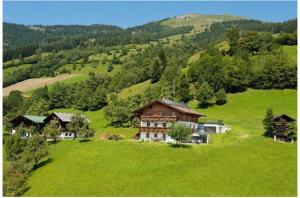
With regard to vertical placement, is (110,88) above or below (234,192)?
above

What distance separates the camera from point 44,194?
72.8 metres

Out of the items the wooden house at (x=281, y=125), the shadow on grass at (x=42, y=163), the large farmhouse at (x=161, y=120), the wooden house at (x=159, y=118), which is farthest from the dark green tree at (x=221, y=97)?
the shadow on grass at (x=42, y=163)

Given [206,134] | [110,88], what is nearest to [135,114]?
[206,134]

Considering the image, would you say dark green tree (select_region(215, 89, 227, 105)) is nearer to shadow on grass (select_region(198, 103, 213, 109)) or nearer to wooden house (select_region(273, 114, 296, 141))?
shadow on grass (select_region(198, 103, 213, 109))

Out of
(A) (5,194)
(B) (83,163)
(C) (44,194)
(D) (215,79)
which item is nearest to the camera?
(A) (5,194)

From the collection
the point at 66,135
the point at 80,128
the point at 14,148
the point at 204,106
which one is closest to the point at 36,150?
the point at 14,148

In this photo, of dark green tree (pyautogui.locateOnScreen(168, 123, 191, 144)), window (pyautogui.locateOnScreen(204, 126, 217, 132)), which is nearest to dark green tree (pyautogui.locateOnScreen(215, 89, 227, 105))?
window (pyautogui.locateOnScreen(204, 126, 217, 132))

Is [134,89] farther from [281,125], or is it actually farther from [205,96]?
[281,125]

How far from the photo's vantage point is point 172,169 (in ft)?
261

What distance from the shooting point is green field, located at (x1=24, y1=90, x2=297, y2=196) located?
7131cm

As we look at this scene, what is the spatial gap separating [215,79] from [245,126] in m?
39.3

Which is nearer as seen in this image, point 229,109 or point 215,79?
point 229,109

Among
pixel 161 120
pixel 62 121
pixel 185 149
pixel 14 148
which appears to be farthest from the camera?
pixel 62 121

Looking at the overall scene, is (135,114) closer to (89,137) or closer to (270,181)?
(89,137)
